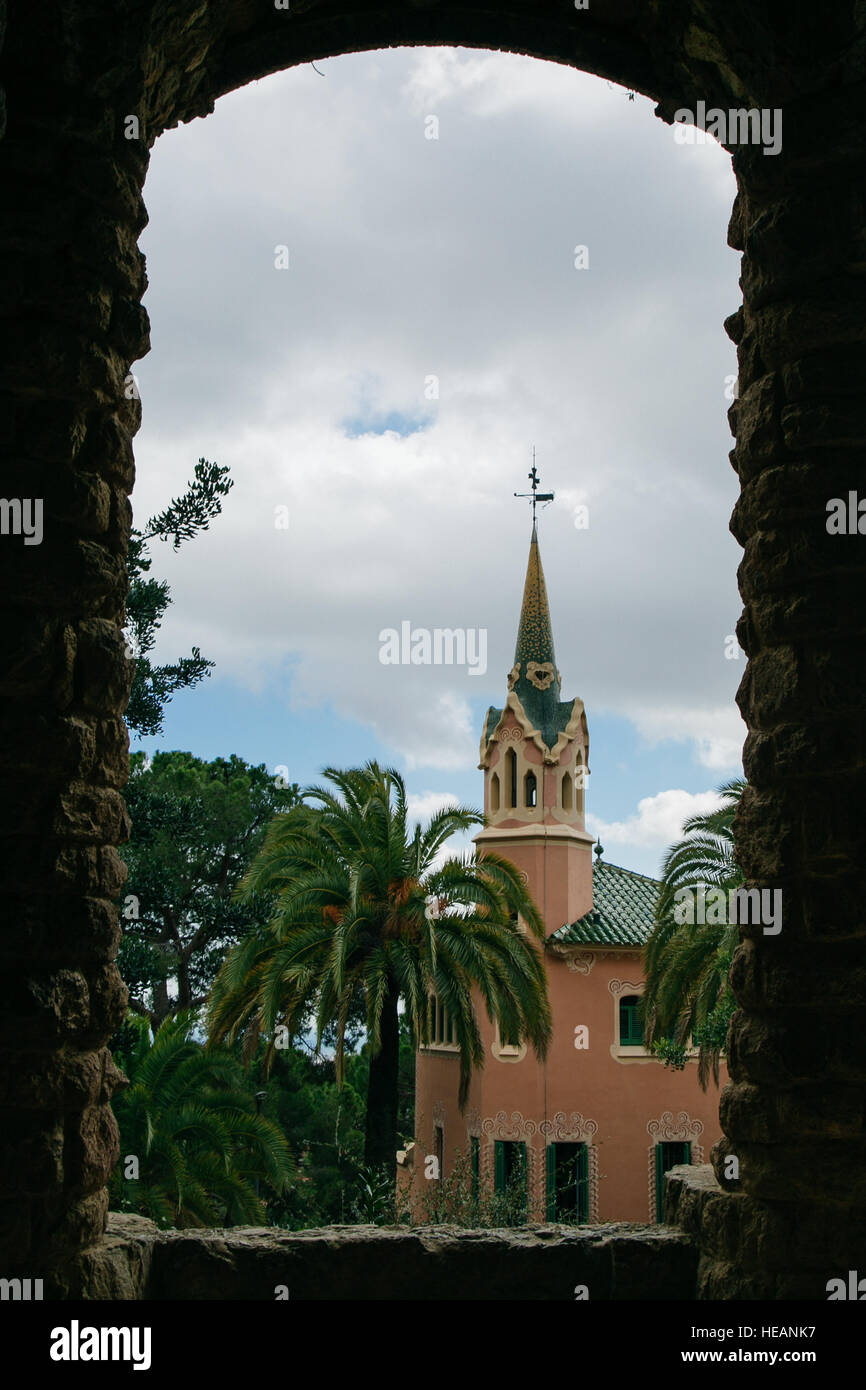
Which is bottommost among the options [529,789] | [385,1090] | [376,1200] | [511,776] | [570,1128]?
[570,1128]

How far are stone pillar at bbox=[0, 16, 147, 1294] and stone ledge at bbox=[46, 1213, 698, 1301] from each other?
1.58 ft

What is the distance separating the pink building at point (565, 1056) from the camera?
25.7 metres

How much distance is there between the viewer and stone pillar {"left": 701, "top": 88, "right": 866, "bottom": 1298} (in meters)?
4.32

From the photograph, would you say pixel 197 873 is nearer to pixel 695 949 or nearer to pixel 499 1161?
pixel 499 1161

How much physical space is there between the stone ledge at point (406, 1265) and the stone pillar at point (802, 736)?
0.87ft

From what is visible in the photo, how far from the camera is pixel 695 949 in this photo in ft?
53.9

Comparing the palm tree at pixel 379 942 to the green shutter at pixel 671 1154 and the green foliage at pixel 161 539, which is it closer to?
the green foliage at pixel 161 539

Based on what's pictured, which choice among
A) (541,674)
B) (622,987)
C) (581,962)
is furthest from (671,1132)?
(541,674)

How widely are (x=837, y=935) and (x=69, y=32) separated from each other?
432cm

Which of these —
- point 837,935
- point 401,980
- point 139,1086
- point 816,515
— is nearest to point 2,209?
point 816,515

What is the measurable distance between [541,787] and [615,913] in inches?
132

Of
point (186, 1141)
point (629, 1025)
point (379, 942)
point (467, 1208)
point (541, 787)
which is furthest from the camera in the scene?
point (541, 787)

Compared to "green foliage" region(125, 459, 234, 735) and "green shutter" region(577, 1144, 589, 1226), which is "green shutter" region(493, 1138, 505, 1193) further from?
"green foliage" region(125, 459, 234, 735)

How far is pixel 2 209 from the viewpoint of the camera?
4.54 metres
